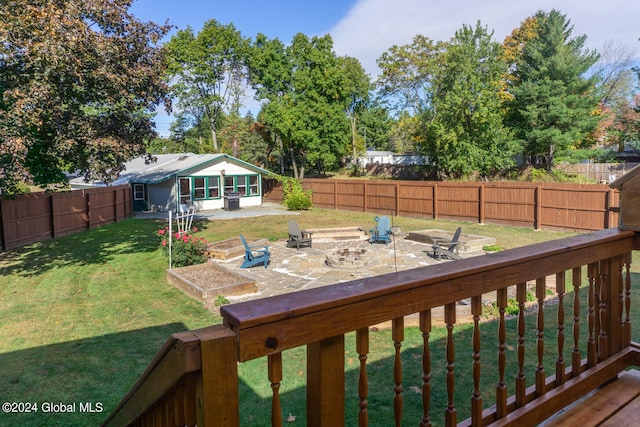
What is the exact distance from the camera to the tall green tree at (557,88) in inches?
941

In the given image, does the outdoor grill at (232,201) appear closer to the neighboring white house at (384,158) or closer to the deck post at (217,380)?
the neighboring white house at (384,158)

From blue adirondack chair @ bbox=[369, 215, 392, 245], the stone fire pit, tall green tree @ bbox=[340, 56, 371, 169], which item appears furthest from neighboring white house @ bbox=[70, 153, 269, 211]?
tall green tree @ bbox=[340, 56, 371, 169]

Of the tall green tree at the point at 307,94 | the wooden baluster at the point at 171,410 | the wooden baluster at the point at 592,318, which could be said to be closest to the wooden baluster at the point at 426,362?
the wooden baluster at the point at 171,410

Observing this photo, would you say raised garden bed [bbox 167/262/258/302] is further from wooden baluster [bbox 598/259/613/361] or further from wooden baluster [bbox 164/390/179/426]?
wooden baluster [bbox 164/390/179/426]

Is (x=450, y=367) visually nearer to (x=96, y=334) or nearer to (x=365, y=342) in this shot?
(x=365, y=342)

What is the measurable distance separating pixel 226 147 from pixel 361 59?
17.0 meters

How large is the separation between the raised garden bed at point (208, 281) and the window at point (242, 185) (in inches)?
687

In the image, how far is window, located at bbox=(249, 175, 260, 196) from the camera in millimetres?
27500

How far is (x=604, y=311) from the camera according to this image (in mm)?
2459

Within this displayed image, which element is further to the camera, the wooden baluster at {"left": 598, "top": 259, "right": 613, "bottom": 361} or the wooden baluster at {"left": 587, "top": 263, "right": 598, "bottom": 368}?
the wooden baluster at {"left": 598, "top": 259, "right": 613, "bottom": 361}

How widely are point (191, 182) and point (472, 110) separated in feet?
56.0

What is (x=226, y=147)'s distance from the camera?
43.0 meters

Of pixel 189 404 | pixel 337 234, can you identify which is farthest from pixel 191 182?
pixel 189 404

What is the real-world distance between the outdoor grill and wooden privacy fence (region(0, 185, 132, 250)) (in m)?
6.38
